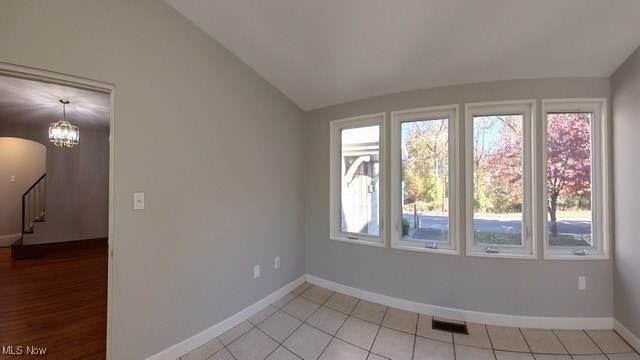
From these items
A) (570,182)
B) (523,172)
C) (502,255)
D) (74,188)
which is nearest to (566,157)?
(570,182)

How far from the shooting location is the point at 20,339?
1948 millimetres

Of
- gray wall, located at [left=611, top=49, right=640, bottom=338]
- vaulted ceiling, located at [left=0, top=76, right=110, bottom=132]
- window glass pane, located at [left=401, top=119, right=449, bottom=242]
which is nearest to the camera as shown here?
gray wall, located at [left=611, top=49, right=640, bottom=338]

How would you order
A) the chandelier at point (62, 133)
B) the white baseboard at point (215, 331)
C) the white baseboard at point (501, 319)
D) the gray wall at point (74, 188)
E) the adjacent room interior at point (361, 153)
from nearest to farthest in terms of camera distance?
1. the adjacent room interior at point (361, 153)
2. the white baseboard at point (215, 331)
3. the white baseboard at point (501, 319)
4. the chandelier at point (62, 133)
5. the gray wall at point (74, 188)

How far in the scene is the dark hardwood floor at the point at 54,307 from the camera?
74.5 inches

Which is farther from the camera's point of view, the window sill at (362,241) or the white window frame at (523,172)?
the window sill at (362,241)

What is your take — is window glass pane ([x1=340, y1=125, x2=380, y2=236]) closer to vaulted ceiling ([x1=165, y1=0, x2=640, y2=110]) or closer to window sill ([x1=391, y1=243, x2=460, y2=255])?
window sill ([x1=391, y1=243, x2=460, y2=255])

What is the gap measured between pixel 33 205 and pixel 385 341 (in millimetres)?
7263

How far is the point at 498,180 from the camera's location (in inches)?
91.2

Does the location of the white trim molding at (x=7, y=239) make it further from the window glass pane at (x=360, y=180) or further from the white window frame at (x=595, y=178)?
the white window frame at (x=595, y=178)

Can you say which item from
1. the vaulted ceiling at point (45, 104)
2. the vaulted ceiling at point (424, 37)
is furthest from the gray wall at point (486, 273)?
the vaulted ceiling at point (45, 104)

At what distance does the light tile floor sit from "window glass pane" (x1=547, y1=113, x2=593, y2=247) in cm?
84

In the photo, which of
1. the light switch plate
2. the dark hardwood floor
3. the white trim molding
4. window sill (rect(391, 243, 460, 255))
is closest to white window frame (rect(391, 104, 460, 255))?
window sill (rect(391, 243, 460, 255))

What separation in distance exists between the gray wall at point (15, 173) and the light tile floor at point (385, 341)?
615cm

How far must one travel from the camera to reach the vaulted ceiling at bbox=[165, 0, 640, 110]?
1652 mm
